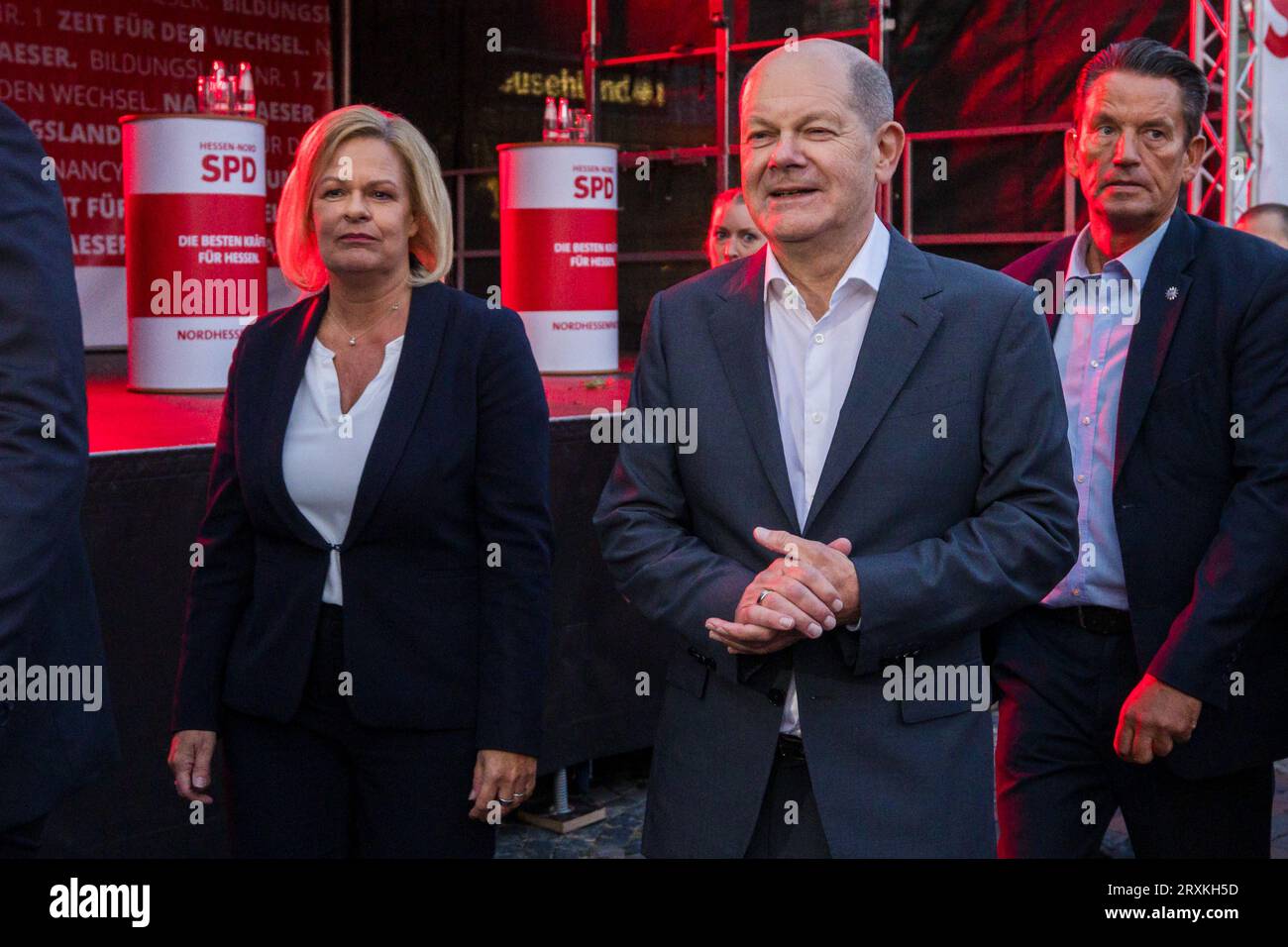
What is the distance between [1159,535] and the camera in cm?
Answer: 256

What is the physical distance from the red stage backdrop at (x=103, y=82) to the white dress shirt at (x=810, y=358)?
664 centimetres

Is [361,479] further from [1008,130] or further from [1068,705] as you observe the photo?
[1008,130]

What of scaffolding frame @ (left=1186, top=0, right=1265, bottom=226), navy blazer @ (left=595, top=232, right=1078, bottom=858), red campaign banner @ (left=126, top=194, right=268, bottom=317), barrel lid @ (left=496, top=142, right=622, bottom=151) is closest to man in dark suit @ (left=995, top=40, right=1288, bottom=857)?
navy blazer @ (left=595, top=232, right=1078, bottom=858)

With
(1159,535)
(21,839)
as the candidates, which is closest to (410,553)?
(21,839)

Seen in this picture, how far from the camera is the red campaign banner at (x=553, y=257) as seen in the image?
6.51 m

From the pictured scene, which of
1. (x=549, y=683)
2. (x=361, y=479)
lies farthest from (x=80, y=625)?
(x=549, y=683)

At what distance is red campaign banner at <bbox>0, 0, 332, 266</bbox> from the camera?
8.41 metres

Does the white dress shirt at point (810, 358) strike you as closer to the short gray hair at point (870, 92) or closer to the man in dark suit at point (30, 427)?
the short gray hair at point (870, 92)

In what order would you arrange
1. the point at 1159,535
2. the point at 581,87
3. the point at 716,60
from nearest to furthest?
the point at 1159,535 < the point at 716,60 < the point at 581,87

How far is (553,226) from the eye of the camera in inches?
256

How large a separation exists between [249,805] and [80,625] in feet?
2.07

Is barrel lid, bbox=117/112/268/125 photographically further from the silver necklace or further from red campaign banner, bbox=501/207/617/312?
the silver necklace

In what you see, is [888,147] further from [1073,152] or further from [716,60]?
[716,60]

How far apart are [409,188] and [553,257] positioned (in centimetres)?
391
